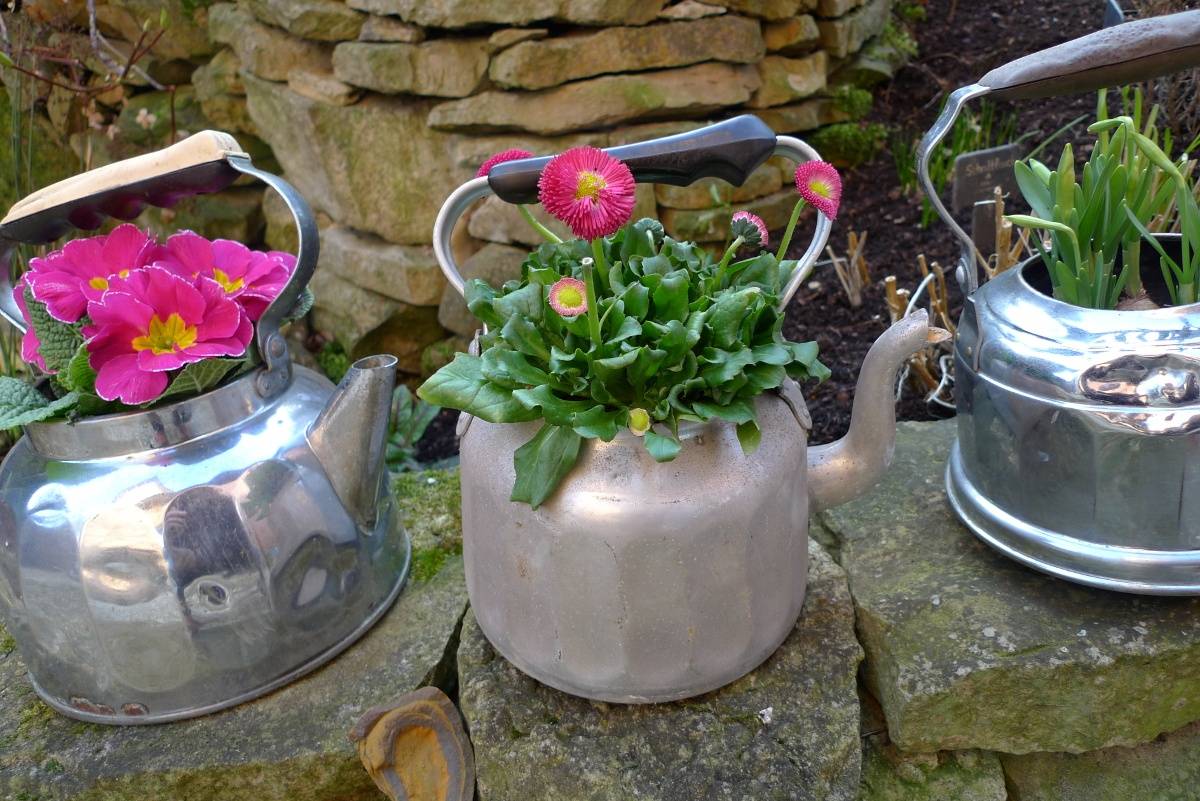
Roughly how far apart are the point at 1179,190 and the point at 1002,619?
1.64 feet

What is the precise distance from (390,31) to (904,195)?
4.52 feet

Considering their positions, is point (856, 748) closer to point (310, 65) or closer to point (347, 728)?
point (347, 728)

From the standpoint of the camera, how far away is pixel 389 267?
2496 millimetres

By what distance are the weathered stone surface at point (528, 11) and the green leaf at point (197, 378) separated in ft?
4.36

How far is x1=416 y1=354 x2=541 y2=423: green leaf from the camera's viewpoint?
0.83 m

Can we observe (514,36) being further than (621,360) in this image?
Yes

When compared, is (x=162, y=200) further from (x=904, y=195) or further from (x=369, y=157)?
(x=904, y=195)

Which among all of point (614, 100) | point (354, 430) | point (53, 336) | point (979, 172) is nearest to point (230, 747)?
point (354, 430)

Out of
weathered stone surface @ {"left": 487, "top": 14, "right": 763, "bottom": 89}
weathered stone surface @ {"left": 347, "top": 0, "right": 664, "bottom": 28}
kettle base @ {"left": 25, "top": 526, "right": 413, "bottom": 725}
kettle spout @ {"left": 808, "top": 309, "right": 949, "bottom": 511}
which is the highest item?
weathered stone surface @ {"left": 347, "top": 0, "right": 664, "bottom": 28}

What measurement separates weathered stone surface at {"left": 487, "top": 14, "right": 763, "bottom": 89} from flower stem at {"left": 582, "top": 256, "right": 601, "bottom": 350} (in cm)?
146

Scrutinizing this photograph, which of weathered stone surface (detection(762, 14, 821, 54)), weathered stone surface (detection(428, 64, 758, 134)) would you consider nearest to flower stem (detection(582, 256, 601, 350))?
weathered stone surface (detection(428, 64, 758, 134))

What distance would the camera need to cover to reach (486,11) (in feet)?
6.75

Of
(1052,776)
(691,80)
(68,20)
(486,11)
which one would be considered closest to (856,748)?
(1052,776)

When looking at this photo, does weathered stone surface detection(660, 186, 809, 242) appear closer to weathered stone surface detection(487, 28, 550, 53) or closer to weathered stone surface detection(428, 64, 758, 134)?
weathered stone surface detection(428, 64, 758, 134)
